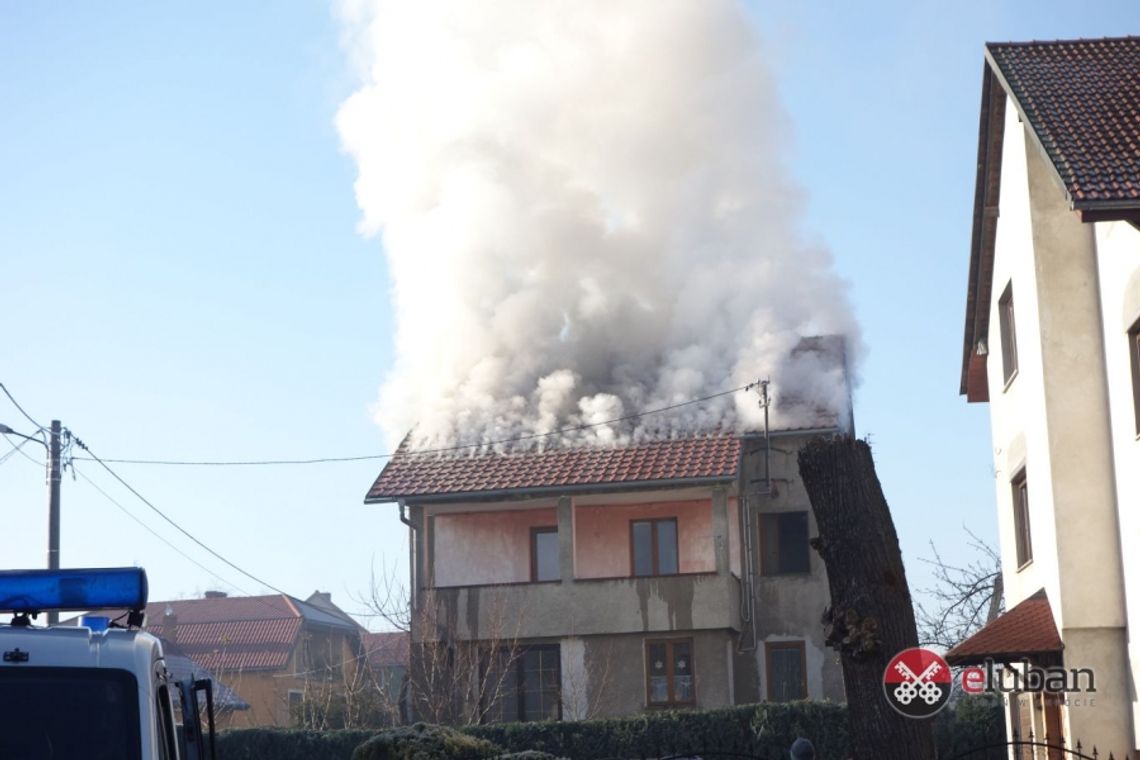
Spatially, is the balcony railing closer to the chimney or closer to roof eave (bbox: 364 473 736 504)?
roof eave (bbox: 364 473 736 504)

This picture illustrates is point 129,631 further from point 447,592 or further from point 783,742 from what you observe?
point 447,592

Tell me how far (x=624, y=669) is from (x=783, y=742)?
15.7 feet

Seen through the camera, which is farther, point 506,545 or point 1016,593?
point 506,545

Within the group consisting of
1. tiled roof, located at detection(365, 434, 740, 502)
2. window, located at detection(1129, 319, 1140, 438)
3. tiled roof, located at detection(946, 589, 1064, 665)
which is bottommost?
tiled roof, located at detection(946, 589, 1064, 665)

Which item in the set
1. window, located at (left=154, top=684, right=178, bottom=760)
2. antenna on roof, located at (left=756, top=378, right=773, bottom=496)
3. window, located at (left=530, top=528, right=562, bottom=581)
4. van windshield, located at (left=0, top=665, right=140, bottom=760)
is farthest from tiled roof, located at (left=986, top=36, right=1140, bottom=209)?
window, located at (left=530, top=528, right=562, bottom=581)

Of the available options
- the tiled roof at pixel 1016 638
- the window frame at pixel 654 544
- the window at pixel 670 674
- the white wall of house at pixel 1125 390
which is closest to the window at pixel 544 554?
the window frame at pixel 654 544

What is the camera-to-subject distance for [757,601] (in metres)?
29.7

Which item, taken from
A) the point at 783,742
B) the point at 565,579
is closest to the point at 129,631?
the point at 783,742

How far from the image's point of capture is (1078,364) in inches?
630

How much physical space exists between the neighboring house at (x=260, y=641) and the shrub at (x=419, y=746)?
112 ft

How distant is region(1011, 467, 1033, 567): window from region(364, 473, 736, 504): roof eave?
30.7 ft

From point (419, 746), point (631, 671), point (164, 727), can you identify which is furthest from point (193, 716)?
point (631, 671)

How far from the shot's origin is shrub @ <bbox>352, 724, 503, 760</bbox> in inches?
722

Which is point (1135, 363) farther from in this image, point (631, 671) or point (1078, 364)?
point (631, 671)
